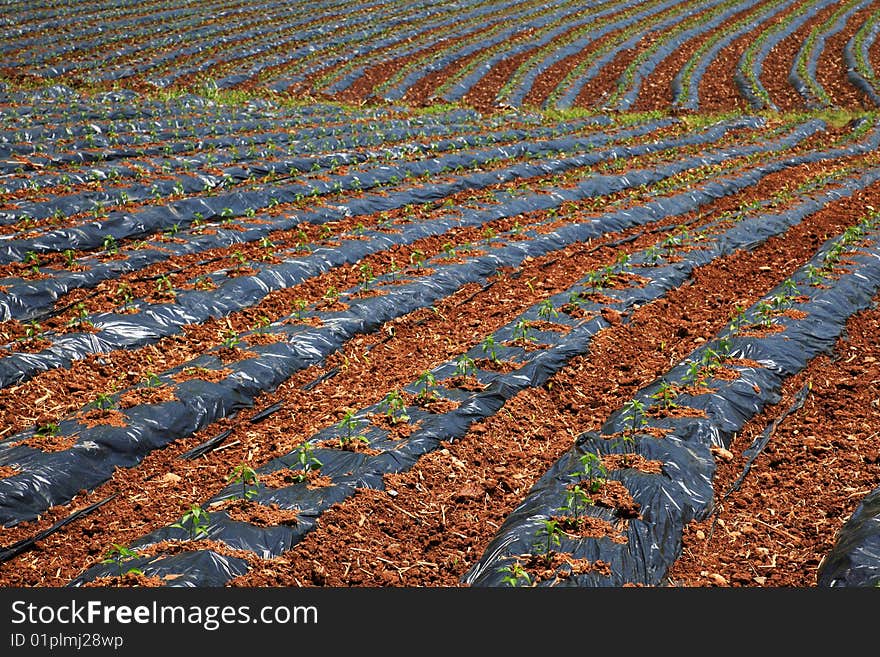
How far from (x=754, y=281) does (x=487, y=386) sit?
4.66m

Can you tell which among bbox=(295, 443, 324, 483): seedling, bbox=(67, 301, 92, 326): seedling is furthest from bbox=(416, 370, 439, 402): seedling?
bbox=(67, 301, 92, 326): seedling

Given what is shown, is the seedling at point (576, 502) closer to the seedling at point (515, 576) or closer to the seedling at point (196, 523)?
the seedling at point (515, 576)

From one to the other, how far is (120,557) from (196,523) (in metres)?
0.44

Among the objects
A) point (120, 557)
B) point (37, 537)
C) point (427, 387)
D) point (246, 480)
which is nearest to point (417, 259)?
point (427, 387)

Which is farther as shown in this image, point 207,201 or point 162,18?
point 162,18

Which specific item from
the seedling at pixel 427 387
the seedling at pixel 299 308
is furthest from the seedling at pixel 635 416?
the seedling at pixel 299 308

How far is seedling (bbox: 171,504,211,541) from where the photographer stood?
14.9ft

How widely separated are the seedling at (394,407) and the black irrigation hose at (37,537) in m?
2.03

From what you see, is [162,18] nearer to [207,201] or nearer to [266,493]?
[207,201]

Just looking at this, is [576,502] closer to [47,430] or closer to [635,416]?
[635,416]

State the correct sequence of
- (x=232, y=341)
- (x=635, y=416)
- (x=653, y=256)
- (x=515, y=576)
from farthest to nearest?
(x=653, y=256) < (x=232, y=341) < (x=635, y=416) < (x=515, y=576)

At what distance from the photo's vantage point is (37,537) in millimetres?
4898

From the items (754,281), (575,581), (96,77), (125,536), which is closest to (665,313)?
(754,281)

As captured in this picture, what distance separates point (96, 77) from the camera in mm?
21734
